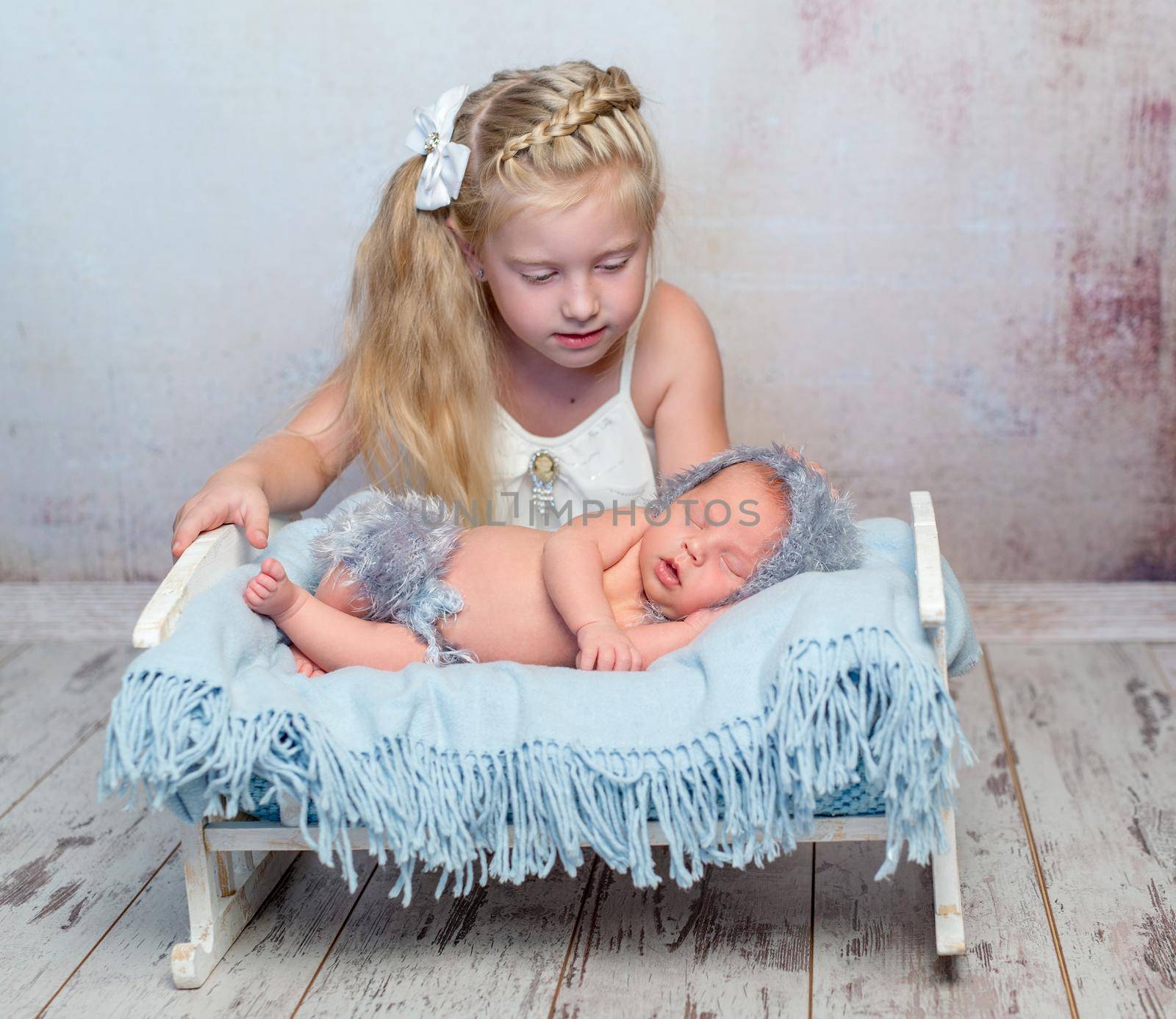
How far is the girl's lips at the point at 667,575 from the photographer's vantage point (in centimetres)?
140

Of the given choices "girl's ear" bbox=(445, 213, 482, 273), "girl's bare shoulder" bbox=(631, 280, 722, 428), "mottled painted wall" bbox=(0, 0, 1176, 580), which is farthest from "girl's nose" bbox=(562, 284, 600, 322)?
"mottled painted wall" bbox=(0, 0, 1176, 580)

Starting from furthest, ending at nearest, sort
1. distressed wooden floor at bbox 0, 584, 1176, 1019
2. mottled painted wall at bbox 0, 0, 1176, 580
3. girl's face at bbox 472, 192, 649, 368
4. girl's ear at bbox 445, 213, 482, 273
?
mottled painted wall at bbox 0, 0, 1176, 580
girl's ear at bbox 445, 213, 482, 273
girl's face at bbox 472, 192, 649, 368
distressed wooden floor at bbox 0, 584, 1176, 1019

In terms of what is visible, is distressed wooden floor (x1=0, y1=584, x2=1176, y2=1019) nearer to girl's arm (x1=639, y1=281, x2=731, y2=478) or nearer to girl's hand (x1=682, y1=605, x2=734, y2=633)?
girl's hand (x1=682, y1=605, x2=734, y2=633)

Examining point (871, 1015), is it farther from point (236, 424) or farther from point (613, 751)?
point (236, 424)

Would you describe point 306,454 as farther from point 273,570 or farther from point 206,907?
point 206,907

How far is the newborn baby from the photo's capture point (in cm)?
136

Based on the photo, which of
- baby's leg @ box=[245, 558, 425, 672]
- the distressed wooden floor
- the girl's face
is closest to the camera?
the distressed wooden floor

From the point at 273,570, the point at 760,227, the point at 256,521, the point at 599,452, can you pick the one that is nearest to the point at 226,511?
the point at 256,521

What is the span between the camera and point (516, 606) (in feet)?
4.68

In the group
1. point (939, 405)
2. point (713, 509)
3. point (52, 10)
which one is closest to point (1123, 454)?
→ point (939, 405)

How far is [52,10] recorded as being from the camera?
81.7 inches

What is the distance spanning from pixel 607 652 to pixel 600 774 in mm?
169

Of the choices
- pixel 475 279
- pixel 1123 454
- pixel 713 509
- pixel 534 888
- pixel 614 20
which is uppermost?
pixel 614 20

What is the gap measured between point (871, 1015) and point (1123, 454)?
1332mm
